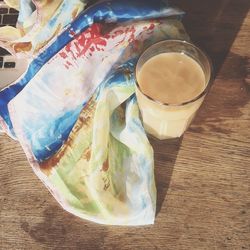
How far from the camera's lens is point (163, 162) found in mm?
826

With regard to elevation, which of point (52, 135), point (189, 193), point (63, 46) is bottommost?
point (189, 193)

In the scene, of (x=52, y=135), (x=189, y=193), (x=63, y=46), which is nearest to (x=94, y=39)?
(x=63, y=46)

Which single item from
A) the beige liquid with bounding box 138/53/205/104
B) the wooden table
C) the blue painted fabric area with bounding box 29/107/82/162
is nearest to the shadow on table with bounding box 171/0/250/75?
the wooden table

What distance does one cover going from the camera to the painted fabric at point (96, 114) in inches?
31.2

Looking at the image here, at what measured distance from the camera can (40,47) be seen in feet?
2.89

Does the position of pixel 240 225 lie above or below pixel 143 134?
below

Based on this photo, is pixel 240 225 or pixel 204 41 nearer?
pixel 240 225

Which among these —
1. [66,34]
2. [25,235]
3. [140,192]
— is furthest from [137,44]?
[25,235]

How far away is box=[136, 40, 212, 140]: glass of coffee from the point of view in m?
0.75

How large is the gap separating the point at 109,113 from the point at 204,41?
9.4 inches

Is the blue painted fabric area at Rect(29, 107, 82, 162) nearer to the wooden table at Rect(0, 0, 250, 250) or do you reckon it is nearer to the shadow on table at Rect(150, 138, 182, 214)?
the wooden table at Rect(0, 0, 250, 250)

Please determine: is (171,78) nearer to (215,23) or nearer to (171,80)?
(171,80)

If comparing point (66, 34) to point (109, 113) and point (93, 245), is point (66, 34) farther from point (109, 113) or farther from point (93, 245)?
point (93, 245)

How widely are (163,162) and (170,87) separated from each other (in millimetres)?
141
